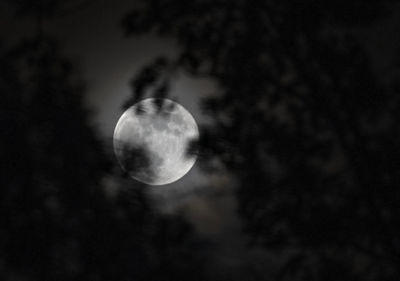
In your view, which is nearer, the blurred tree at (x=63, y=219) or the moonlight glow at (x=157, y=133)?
the moonlight glow at (x=157, y=133)

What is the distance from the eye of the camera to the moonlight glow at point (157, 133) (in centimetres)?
597

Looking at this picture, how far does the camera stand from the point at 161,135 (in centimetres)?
634

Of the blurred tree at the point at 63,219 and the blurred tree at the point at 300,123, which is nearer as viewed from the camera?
the blurred tree at the point at 300,123

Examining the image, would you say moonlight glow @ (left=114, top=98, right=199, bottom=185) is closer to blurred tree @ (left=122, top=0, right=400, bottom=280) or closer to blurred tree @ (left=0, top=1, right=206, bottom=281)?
blurred tree @ (left=122, top=0, right=400, bottom=280)

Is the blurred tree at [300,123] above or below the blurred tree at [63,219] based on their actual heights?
below

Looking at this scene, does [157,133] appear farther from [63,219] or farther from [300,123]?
[63,219]

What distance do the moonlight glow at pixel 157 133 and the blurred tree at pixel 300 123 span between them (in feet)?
0.94

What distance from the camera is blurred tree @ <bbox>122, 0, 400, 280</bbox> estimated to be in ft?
21.7

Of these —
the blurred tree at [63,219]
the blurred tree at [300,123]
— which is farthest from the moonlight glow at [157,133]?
the blurred tree at [63,219]

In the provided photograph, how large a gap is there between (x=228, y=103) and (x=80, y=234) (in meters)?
8.04

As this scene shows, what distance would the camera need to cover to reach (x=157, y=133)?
6297mm

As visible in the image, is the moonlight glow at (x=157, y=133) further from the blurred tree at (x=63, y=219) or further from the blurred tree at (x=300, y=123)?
the blurred tree at (x=63, y=219)

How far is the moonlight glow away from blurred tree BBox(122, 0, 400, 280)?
0.29 metres

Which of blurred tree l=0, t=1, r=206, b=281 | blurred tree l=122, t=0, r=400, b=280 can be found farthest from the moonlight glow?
blurred tree l=0, t=1, r=206, b=281
